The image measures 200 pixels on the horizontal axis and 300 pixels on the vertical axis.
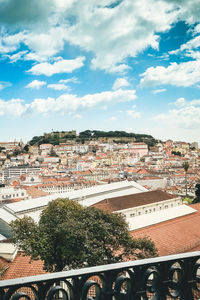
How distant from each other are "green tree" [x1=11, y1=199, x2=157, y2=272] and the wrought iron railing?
305 inches

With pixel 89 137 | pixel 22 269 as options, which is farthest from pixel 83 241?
pixel 89 137

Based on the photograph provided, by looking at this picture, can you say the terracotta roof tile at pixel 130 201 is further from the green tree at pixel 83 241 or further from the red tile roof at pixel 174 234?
the green tree at pixel 83 241

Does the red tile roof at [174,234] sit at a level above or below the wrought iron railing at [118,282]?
below

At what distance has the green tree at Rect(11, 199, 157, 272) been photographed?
9922 millimetres

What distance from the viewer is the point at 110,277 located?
2021mm

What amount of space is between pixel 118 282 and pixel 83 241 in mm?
8343

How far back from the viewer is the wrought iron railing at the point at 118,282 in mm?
1858

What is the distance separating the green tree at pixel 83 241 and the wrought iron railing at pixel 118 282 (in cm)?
775

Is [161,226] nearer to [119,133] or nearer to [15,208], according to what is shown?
[15,208]

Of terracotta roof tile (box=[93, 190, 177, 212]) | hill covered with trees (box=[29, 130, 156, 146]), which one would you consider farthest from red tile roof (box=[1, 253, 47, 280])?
hill covered with trees (box=[29, 130, 156, 146])

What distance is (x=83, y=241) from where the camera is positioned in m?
9.90

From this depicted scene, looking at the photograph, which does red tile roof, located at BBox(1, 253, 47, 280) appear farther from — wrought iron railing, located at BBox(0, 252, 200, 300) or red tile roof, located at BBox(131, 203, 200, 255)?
wrought iron railing, located at BBox(0, 252, 200, 300)

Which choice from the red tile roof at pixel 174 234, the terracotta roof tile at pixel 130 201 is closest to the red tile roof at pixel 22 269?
the red tile roof at pixel 174 234

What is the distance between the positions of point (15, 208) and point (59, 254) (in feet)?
50.9
